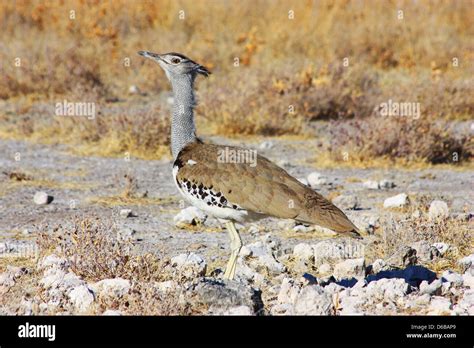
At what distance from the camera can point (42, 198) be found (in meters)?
8.71

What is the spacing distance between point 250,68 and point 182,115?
8.15 meters

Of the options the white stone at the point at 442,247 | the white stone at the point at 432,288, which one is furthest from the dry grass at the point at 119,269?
the white stone at the point at 442,247

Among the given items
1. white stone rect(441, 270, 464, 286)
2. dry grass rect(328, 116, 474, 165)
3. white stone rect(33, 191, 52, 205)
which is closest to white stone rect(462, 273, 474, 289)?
white stone rect(441, 270, 464, 286)

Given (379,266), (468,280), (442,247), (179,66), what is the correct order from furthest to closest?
(442,247)
(179,66)
(379,266)
(468,280)

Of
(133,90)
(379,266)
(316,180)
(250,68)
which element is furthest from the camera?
(250,68)

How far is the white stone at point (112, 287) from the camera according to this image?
18.6 feet

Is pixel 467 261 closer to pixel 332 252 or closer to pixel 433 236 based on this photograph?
pixel 433 236

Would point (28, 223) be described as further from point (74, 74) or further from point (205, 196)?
point (74, 74)

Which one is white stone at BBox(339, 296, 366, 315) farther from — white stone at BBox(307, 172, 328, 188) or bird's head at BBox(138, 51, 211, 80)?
white stone at BBox(307, 172, 328, 188)

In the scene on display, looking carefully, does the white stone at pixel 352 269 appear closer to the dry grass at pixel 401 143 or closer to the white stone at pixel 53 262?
the white stone at pixel 53 262

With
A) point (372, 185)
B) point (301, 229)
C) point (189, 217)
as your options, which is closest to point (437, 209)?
point (301, 229)

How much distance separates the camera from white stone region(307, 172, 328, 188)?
966 cm

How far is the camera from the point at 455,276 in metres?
6.20

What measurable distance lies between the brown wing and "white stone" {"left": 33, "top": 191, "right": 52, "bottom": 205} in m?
2.85
